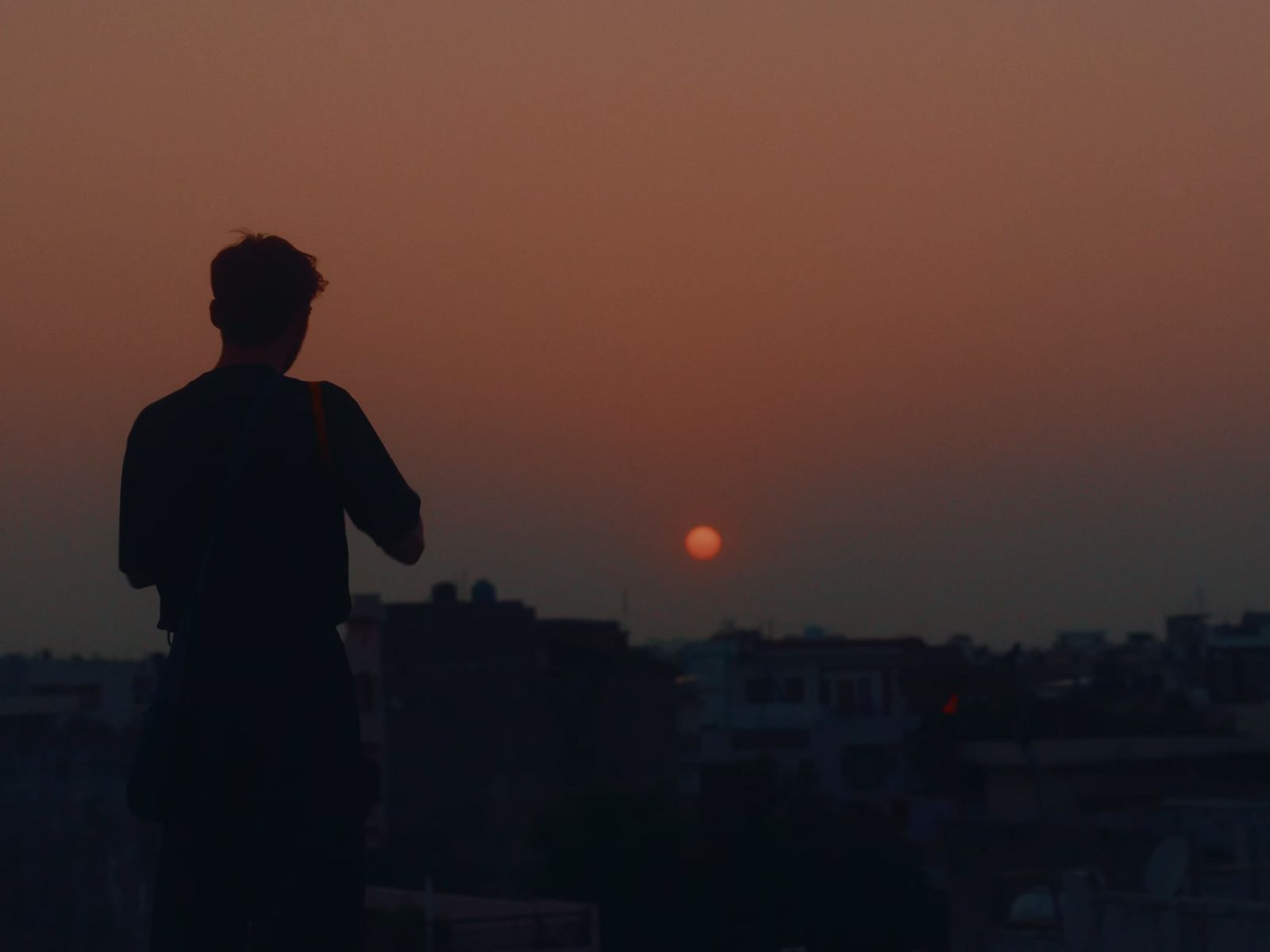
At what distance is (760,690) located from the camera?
75.3 meters

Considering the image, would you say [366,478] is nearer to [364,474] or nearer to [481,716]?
[364,474]

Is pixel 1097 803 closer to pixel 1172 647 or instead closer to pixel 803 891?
pixel 803 891

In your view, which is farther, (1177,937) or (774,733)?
(774,733)

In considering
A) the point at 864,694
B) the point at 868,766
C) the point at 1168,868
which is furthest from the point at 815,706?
the point at 1168,868

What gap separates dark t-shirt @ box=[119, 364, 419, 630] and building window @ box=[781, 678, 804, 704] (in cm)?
7136

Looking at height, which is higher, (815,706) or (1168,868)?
(815,706)

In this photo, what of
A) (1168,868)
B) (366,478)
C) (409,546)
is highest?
(366,478)

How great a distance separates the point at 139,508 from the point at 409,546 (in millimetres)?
468

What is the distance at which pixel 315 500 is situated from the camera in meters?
3.19

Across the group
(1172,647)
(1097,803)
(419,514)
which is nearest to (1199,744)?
(1097,803)

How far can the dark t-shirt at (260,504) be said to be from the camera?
3146mm

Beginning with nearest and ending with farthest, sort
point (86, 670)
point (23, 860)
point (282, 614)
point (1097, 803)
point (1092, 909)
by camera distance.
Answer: point (282, 614)
point (1092, 909)
point (23, 860)
point (1097, 803)
point (86, 670)

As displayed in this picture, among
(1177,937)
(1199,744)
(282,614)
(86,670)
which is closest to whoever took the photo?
(282,614)

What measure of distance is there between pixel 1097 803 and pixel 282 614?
1234 inches
